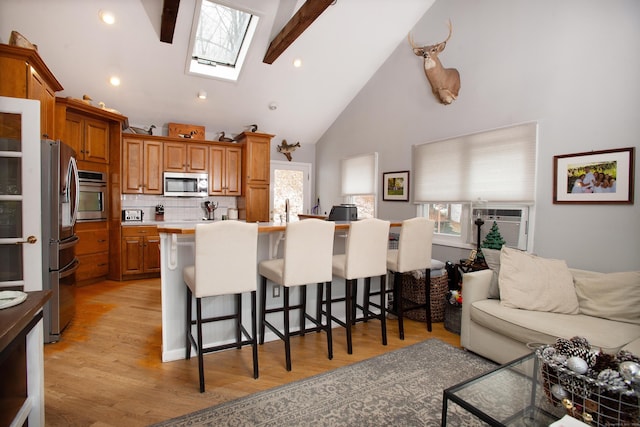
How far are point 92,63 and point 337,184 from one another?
13.4 ft

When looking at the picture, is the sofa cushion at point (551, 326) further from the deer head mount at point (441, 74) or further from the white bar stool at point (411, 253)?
the deer head mount at point (441, 74)

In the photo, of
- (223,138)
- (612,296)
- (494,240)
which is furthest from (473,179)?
(223,138)

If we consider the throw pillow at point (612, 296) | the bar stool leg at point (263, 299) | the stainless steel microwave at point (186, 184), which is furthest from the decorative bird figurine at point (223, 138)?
the throw pillow at point (612, 296)

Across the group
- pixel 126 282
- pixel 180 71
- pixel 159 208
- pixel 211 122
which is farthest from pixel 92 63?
pixel 126 282

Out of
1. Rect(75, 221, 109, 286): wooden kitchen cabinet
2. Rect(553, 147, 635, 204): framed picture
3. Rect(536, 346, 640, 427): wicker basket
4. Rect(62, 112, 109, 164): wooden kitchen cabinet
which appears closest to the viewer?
Rect(536, 346, 640, 427): wicker basket

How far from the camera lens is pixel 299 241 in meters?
2.40

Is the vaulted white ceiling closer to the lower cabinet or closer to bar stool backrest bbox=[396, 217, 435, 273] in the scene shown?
the lower cabinet

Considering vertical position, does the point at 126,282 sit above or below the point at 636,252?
below

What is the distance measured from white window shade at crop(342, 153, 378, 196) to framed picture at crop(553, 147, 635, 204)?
8.56 ft

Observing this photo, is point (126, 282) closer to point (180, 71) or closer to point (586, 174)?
point (180, 71)

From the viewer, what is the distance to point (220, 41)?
4.64 meters

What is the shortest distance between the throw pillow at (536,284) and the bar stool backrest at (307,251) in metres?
1.43

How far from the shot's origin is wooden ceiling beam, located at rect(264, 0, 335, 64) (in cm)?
343

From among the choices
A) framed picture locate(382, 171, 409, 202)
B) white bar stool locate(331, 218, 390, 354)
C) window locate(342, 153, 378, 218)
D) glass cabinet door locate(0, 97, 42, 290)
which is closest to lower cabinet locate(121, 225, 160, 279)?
glass cabinet door locate(0, 97, 42, 290)
